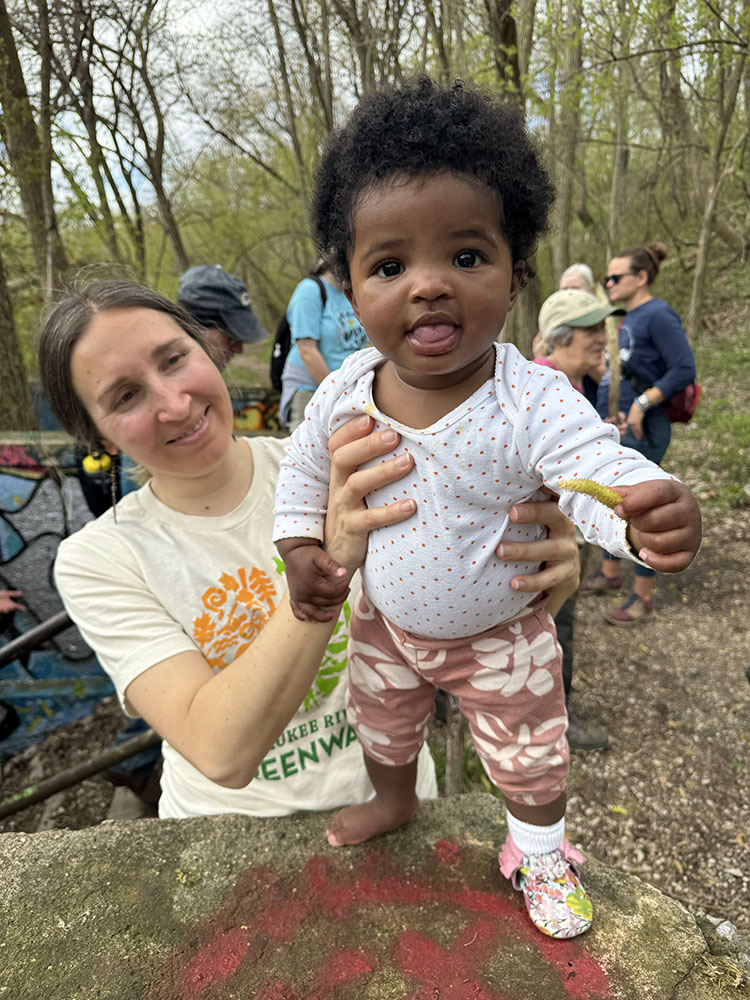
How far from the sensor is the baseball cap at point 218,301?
340 centimetres

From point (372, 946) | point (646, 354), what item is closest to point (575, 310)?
point (646, 354)

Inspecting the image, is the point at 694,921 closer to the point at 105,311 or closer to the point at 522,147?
the point at 522,147

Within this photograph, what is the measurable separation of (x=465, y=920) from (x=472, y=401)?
94 cm

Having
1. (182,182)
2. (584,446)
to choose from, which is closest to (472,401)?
(584,446)

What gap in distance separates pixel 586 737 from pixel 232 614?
2.59 meters

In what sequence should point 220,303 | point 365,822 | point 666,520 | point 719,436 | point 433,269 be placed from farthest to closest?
point 719,436, point 220,303, point 365,822, point 433,269, point 666,520

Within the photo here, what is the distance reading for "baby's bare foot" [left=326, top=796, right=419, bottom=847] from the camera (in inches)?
50.9

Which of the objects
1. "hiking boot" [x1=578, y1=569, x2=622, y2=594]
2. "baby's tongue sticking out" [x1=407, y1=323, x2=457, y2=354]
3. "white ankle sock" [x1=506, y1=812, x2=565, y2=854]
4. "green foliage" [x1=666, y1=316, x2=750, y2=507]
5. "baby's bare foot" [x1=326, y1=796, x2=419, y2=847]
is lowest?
"hiking boot" [x1=578, y1=569, x2=622, y2=594]

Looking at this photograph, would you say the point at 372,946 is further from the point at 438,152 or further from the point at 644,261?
the point at 644,261

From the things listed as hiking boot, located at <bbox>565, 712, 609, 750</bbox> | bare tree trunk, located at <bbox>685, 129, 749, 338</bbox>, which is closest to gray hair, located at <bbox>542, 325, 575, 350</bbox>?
hiking boot, located at <bbox>565, 712, 609, 750</bbox>

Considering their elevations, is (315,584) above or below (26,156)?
below

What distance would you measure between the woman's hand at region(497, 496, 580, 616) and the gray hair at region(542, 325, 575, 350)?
238 cm

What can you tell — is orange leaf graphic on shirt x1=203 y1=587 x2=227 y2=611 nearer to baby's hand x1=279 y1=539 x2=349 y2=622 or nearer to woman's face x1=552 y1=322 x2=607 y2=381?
baby's hand x1=279 y1=539 x2=349 y2=622

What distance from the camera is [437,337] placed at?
0.96m
